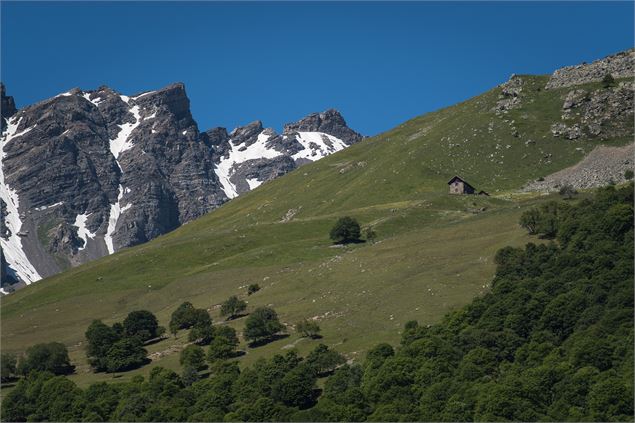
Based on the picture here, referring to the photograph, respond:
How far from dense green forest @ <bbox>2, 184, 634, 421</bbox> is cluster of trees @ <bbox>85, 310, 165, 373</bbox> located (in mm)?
9826

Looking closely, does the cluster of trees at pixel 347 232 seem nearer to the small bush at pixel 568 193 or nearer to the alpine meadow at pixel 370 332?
the alpine meadow at pixel 370 332

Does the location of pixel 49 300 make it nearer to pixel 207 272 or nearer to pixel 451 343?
pixel 207 272

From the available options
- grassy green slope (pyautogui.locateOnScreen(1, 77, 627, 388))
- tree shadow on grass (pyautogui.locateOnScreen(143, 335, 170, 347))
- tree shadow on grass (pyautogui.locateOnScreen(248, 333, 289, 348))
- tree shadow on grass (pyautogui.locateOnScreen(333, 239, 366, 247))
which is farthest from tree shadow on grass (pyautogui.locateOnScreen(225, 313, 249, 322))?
tree shadow on grass (pyautogui.locateOnScreen(333, 239, 366, 247))

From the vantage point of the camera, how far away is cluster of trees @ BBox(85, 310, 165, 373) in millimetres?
129625

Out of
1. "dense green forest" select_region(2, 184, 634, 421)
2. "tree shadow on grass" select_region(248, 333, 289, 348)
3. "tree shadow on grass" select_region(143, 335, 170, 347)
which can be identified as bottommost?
"dense green forest" select_region(2, 184, 634, 421)

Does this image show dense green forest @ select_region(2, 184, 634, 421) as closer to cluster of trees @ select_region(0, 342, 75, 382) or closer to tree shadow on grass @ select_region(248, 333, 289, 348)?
cluster of trees @ select_region(0, 342, 75, 382)

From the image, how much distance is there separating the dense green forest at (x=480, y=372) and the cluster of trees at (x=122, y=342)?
32.2 feet

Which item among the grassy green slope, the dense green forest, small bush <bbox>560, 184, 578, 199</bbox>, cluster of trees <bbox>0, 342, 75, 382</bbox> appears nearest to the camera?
the dense green forest

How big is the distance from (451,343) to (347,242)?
80163mm

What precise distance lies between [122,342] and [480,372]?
59796 millimetres

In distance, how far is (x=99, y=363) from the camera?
132 metres

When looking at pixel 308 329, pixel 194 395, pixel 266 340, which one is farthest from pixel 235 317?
pixel 194 395

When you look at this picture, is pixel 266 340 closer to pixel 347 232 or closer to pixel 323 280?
pixel 323 280

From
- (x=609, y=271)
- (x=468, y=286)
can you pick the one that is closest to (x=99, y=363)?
(x=468, y=286)
